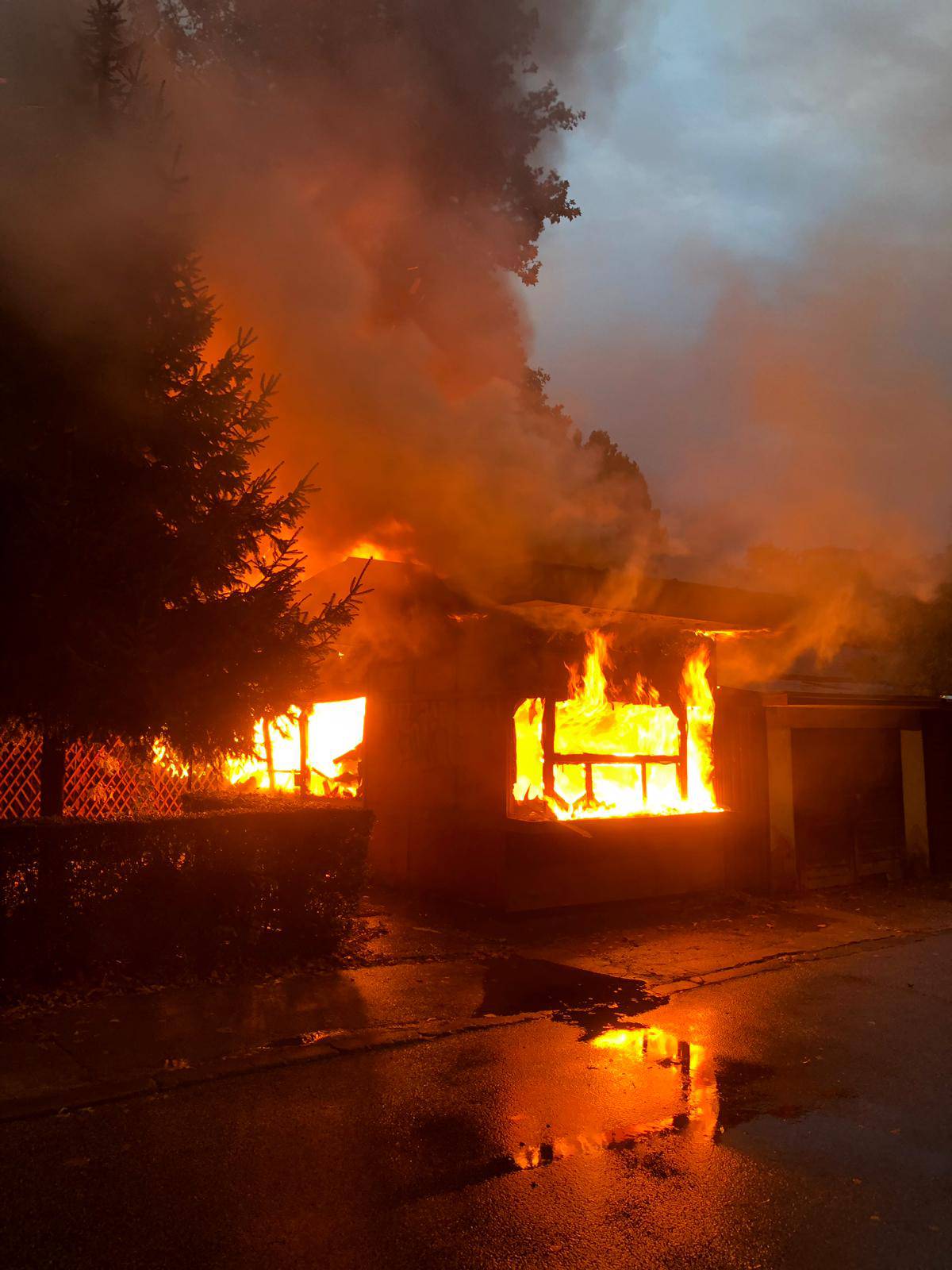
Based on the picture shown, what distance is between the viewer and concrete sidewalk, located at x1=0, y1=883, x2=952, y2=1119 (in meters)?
5.24

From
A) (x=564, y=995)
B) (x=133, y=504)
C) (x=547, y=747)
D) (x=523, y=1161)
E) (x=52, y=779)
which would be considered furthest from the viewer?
(x=547, y=747)

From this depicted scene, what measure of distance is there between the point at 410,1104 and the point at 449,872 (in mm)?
5579

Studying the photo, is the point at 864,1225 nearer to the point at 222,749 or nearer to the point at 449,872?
the point at 222,749

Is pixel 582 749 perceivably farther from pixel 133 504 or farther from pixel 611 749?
pixel 133 504

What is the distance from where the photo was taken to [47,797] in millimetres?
7902

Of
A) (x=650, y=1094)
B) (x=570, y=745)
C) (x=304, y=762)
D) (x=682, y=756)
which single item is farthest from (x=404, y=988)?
(x=304, y=762)

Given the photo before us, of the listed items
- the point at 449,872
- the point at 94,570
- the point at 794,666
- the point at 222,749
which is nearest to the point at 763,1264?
the point at 222,749

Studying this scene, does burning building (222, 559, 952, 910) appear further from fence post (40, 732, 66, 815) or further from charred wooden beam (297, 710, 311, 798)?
fence post (40, 732, 66, 815)

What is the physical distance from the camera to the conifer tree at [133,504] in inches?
272

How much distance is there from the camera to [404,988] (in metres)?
7.06

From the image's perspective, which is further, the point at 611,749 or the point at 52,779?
the point at 611,749

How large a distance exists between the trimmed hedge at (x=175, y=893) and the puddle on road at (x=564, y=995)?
4.77ft

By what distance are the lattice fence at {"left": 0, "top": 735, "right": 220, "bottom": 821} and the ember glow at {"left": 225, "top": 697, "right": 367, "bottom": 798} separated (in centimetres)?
72

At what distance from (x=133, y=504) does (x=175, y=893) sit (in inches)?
116
